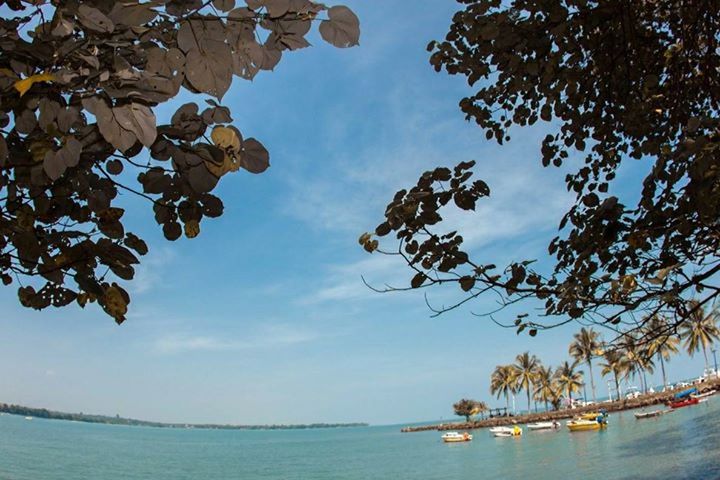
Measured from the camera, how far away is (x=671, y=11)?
13.9 feet

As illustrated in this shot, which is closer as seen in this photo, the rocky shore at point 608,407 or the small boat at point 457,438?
the small boat at point 457,438

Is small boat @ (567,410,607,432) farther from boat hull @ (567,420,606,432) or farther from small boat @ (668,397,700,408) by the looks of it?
small boat @ (668,397,700,408)

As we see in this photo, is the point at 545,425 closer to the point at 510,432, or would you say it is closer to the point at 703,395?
the point at 510,432

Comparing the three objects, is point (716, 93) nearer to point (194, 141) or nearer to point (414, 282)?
point (414, 282)

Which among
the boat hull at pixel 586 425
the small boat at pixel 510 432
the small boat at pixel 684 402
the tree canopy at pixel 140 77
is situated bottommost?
the small boat at pixel 510 432

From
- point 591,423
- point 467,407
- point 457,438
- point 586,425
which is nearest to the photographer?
point 591,423

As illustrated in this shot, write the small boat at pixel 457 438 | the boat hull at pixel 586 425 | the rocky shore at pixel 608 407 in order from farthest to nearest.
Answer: the rocky shore at pixel 608 407 → the small boat at pixel 457 438 → the boat hull at pixel 586 425

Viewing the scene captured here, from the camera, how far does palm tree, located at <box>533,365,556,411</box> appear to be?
71938mm

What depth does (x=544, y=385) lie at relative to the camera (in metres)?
72.2

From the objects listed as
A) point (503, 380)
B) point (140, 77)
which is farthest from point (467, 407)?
point (140, 77)

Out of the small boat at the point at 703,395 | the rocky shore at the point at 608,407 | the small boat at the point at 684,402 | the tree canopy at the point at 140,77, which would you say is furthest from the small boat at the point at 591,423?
the tree canopy at the point at 140,77

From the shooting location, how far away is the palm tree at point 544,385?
71938mm

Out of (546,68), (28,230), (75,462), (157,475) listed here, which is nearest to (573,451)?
(157,475)

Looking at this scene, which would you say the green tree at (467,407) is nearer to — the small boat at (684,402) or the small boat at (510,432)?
the small boat at (510,432)
